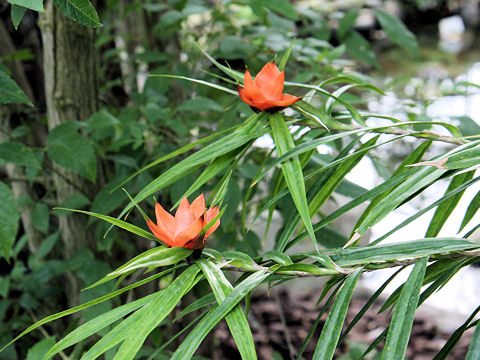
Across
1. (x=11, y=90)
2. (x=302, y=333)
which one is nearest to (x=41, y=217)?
(x=11, y=90)

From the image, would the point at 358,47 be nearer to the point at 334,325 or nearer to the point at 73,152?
the point at 73,152

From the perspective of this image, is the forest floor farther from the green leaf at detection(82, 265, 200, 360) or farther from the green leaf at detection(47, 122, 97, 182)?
the green leaf at detection(82, 265, 200, 360)

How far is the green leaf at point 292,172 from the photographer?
0.36 metres

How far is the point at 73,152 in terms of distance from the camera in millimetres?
766

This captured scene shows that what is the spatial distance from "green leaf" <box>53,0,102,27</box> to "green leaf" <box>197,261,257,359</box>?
23 cm

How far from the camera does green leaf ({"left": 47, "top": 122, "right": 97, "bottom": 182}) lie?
759 millimetres

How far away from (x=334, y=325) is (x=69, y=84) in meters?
0.73

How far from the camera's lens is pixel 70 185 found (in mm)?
950

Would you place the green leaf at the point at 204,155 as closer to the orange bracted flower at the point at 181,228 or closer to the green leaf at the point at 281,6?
the orange bracted flower at the point at 181,228

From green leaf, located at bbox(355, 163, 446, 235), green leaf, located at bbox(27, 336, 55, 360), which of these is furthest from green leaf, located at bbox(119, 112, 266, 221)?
green leaf, located at bbox(27, 336, 55, 360)

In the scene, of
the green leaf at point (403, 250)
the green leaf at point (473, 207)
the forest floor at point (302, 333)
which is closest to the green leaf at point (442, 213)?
the green leaf at point (473, 207)

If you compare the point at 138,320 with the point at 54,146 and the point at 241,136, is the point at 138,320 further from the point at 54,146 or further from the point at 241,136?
the point at 54,146

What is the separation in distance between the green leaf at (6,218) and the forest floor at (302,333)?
967mm

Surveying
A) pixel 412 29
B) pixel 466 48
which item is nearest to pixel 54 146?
pixel 412 29
